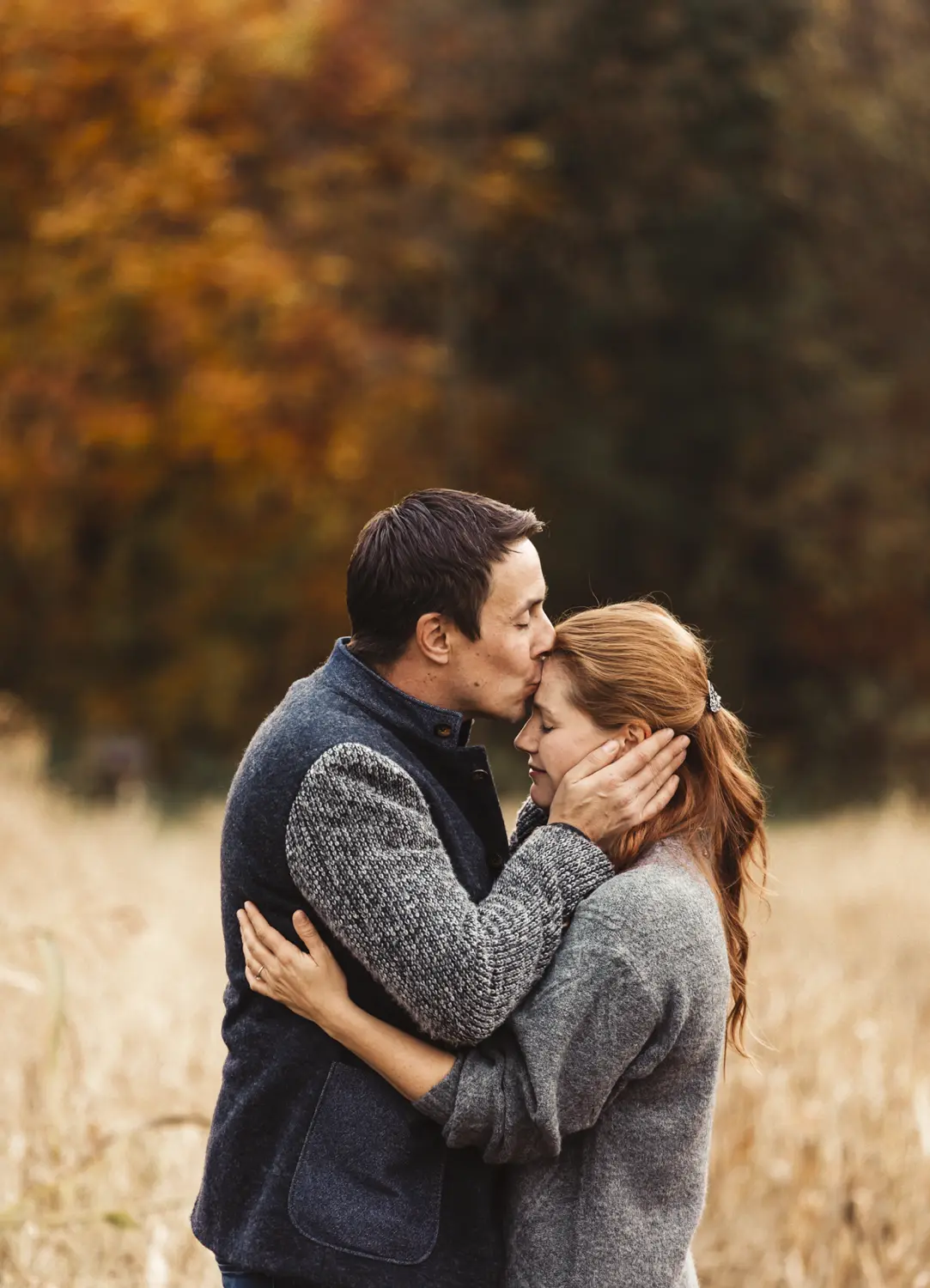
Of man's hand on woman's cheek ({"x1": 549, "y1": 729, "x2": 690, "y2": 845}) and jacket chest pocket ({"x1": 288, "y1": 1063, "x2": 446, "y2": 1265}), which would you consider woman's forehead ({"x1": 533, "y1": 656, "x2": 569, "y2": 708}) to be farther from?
jacket chest pocket ({"x1": 288, "y1": 1063, "x2": 446, "y2": 1265})

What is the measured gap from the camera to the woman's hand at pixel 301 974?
6.79ft

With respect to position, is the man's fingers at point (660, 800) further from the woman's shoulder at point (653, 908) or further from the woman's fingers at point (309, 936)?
the woman's fingers at point (309, 936)

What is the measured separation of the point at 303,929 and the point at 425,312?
46.4 feet

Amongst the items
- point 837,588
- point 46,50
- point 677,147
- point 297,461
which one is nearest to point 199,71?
point 46,50

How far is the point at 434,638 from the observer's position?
7.17ft

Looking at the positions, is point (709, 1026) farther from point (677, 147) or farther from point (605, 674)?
point (677, 147)

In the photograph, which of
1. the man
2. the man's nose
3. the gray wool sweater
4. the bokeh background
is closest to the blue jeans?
the man

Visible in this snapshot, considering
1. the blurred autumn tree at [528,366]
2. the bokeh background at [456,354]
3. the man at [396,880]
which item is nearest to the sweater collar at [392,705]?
the man at [396,880]

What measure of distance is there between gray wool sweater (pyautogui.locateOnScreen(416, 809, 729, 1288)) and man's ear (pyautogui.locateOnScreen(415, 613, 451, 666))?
40 cm

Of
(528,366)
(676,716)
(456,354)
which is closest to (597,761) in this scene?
(676,716)

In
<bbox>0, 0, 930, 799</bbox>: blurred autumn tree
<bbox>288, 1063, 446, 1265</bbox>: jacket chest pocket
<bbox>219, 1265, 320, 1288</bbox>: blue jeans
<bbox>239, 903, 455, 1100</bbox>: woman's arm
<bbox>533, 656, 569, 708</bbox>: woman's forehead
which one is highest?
A: <bbox>533, 656, 569, 708</bbox>: woman's forehead

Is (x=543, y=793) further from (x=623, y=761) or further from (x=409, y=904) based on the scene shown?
(x=409, y=904)

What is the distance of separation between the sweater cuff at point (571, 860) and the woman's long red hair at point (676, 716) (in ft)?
0.30

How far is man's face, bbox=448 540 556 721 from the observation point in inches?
86.5
